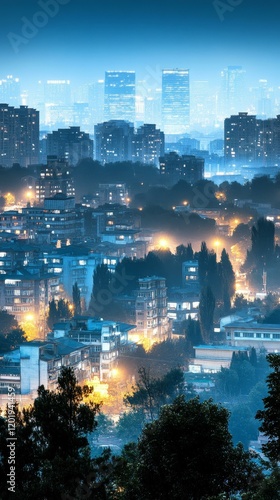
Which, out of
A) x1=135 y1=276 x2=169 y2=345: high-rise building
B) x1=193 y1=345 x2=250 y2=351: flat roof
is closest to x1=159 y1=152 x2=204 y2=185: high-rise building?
x1=135 y1=276 x2=169 y2=345: high-rise building

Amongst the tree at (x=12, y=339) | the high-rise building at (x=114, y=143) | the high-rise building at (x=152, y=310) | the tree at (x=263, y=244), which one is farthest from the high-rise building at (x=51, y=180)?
the tree at (x=12, y=339)

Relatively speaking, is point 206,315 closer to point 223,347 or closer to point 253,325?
point 253,325

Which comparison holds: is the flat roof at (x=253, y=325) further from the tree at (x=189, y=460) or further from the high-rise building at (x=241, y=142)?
the high-rise building at (x=241, y=142)

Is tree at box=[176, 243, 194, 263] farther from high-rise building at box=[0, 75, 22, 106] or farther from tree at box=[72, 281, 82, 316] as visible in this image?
high-rise building at box=[0, 75, 22, 106]

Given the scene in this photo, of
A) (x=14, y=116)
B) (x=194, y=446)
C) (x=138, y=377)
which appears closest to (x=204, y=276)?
(x=138, y=377)

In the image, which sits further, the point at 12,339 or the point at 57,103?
the point at 57,103

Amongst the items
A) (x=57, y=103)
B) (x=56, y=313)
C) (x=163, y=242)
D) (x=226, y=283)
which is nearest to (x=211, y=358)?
(x=56, y=313)

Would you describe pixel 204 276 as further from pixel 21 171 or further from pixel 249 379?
pixel 21 171
